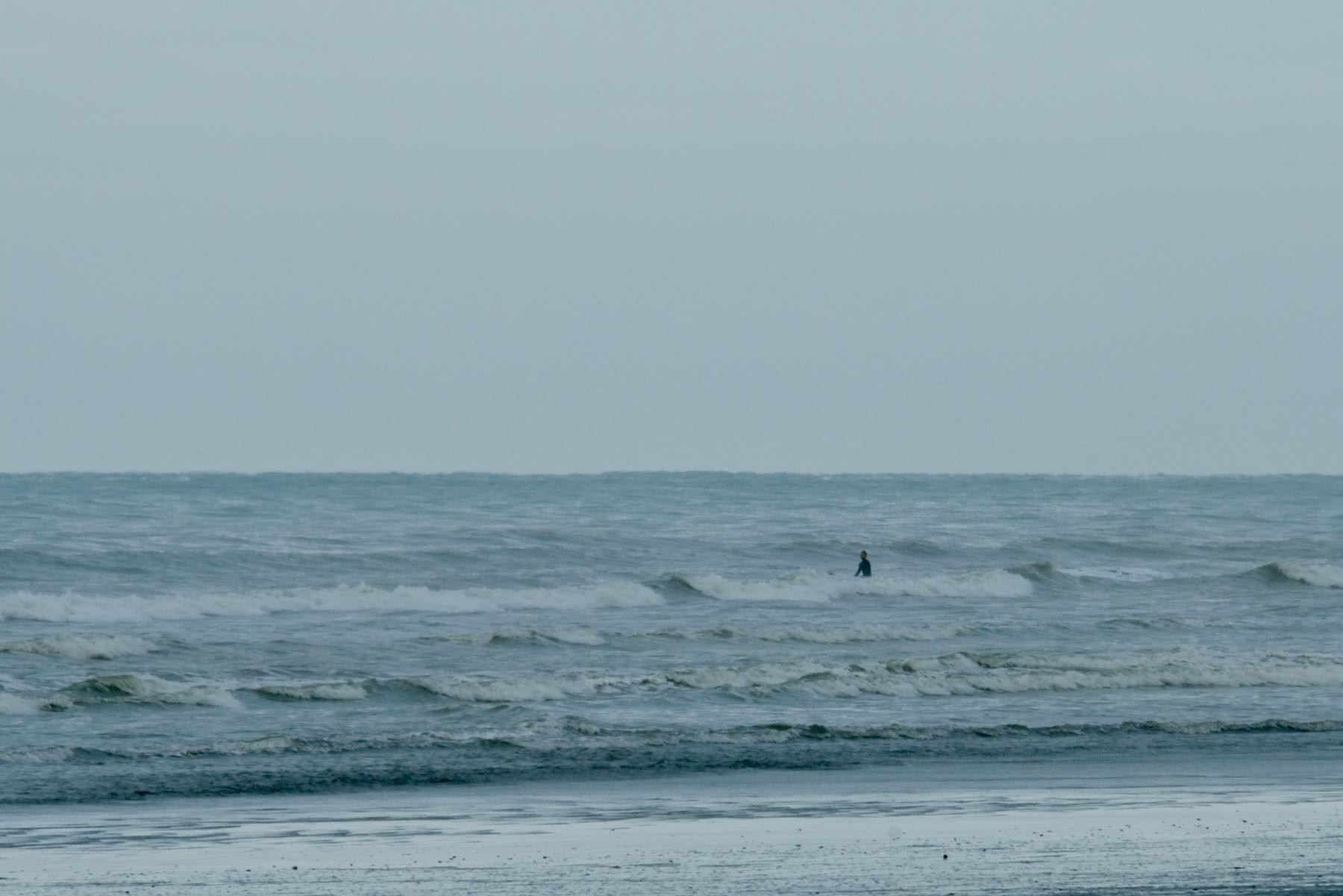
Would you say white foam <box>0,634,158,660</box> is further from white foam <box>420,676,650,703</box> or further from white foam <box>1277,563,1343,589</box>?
white foam <box>1277,563,1343,589</box>

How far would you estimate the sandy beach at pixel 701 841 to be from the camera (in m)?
9.54

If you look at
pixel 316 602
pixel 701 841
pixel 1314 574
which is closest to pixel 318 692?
pixel 701 841

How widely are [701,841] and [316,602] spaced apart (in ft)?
69.3

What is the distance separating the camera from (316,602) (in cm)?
3088

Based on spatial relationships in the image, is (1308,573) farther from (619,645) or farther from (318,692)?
(318,692)

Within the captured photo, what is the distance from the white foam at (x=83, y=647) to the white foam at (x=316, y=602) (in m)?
5.88

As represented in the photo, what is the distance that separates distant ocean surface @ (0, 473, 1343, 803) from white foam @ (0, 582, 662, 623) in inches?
4.0

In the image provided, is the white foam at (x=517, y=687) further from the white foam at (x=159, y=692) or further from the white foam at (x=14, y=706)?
the white foam at (x=14, y=706)

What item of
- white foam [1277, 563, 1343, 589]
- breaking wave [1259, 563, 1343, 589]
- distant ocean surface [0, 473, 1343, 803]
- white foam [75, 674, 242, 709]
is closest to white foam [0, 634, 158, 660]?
distant ocean surface [0, 473, 1343, 803]

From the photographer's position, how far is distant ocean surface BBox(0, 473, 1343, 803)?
15469 millimetres

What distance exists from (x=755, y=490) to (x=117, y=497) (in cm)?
2807

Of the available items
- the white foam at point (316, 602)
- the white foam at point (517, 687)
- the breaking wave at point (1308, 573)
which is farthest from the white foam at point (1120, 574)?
the white foam at point (517, 687)

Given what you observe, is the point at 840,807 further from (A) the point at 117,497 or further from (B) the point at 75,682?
(A) the point at 117,497

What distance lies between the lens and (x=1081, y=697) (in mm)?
19516
